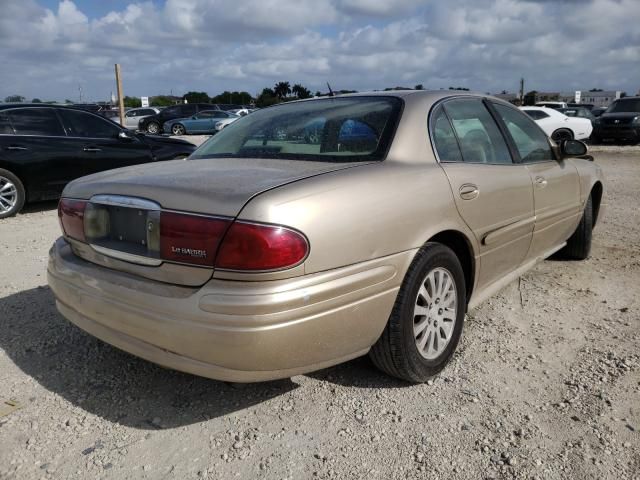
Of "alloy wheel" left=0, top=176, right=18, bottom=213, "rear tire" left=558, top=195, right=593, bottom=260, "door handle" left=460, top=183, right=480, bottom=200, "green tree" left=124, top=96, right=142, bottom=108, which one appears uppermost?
"green tree" left=124, top=96, right=142, bottom=108

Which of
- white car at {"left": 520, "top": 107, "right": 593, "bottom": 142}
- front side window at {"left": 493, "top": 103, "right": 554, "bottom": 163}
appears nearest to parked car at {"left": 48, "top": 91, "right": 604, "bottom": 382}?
front side window at {"left": 493, "top": 103, "right": 554, "bottom": 163}

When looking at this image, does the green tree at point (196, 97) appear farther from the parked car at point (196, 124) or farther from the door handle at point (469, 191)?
the door handle at point (469, 191)

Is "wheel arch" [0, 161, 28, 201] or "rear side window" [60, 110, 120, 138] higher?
"rear side window" [60, 110, 120, 138]

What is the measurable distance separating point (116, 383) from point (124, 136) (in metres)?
6.14

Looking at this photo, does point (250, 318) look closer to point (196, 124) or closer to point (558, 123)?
point (558, 123)

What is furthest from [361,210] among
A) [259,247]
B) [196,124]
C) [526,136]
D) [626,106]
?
[196,124]

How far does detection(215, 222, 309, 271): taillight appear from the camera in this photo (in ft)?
6.89

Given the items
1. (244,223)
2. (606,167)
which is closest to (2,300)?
(244,223)

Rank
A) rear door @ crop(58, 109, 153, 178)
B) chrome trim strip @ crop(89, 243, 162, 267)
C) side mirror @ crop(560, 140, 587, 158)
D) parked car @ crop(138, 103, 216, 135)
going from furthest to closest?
1. parked car @ crop(138, 103, 216, 135)
2. rear door @ crop(58, 109, 153, 178)
3. side mirror @ crop(560, 140, 587, 158)
4. chrome trim strip @ crop(89, 243, 162, 267)

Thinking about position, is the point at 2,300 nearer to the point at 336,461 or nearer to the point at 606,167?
the point at 336,461

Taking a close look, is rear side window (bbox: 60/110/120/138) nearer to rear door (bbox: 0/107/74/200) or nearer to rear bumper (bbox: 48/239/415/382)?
rear door (bbox: 0/107/74/200)

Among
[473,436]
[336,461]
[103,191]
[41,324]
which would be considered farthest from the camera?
[41,324]

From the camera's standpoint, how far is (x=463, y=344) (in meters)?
3.33

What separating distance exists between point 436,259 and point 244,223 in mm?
1073
